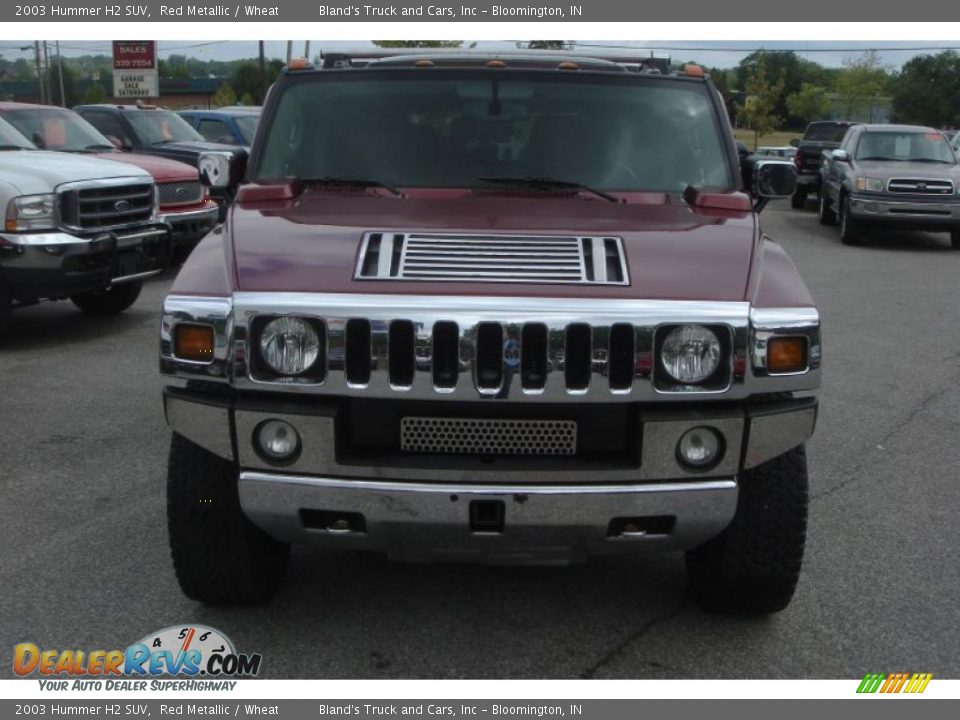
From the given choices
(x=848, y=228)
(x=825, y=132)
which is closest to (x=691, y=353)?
(x=848, y=228)

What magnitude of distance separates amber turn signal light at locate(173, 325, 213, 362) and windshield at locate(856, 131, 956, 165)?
51.1ft

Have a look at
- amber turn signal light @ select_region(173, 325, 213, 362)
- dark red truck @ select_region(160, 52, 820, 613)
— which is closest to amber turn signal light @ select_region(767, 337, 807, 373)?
dark red truck @ select_region(160, 52, 820, 613)

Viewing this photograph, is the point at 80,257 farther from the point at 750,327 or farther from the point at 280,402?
the point at 750,327

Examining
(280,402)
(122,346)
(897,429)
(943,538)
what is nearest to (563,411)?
(280,402)

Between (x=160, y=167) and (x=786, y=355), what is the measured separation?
31.2 ft

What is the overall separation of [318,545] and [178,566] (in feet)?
1.85

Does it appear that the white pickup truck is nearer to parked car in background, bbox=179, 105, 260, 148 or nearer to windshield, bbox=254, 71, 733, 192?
windshield, bbox=254, 71, 733, 192

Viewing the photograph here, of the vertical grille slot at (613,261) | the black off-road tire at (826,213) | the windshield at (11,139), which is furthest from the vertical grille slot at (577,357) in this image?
the black off-road tire at (826,213)

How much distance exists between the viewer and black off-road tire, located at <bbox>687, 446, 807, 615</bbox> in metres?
3.53

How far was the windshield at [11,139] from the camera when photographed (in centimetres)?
963

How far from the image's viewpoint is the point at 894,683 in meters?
3.44

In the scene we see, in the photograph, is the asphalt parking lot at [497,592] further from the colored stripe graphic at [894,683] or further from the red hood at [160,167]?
the red hood at [160,167]

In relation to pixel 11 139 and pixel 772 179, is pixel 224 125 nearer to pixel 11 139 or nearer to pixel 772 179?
pixel 11 139

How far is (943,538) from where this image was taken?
4.64 meters
